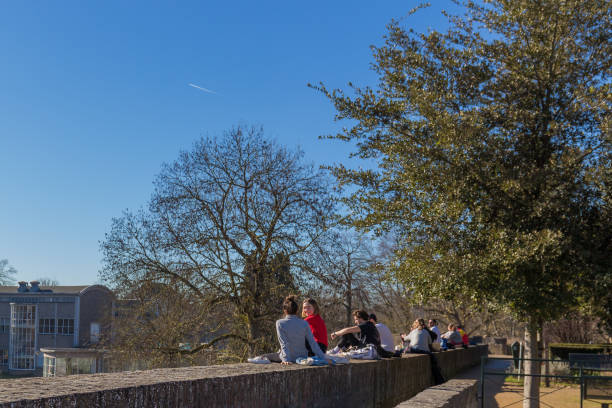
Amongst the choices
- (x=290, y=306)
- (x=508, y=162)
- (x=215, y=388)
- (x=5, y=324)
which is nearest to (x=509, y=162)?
(x=508, y=162)

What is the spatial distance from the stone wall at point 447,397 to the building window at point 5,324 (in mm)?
91218

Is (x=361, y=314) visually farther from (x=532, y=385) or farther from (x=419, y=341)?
(x=532, y=385)

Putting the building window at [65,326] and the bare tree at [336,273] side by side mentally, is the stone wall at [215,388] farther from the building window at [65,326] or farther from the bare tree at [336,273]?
the building window at [65,326]

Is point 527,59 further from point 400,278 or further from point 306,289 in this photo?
point 306,289

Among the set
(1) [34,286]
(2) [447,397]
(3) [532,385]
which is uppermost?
(2) [447,397]

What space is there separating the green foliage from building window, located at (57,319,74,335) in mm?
76574

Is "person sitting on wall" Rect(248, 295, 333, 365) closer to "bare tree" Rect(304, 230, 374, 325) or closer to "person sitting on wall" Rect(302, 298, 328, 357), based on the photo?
"person sitting on wall" Rect(302, 298, 328, 357)

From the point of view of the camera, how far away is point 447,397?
675 centimetres

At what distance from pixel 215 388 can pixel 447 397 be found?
2740 mm

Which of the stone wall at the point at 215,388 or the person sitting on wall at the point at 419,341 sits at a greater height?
the stone wall at the point at 215,388

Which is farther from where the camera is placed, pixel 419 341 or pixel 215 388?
pixel 419 341

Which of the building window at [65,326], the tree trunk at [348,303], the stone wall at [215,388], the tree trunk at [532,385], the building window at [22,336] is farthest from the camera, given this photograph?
the building window at [22,336]

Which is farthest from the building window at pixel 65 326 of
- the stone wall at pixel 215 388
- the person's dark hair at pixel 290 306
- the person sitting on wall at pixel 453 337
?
the person's dark hair at pixel 290 306

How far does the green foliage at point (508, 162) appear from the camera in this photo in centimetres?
1280
